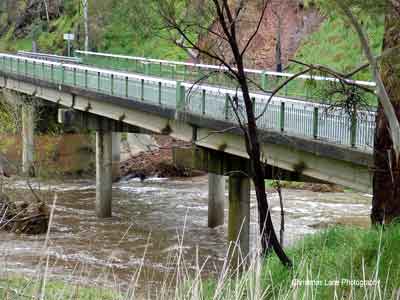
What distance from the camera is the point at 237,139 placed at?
1808 cm

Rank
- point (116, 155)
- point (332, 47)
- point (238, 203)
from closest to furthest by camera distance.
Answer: point (238, 203), point (116, 155), point (332, 47)

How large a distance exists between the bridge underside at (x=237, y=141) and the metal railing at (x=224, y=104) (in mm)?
199

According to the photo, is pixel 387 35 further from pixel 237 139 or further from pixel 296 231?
pixel 296 231

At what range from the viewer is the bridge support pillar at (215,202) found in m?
24.1

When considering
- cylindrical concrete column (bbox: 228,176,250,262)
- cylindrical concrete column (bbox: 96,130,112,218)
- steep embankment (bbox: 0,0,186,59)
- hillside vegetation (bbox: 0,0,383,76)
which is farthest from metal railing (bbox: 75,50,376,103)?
steep embankment (bbox: 0,0,186,59)

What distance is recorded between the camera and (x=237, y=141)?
1806cm

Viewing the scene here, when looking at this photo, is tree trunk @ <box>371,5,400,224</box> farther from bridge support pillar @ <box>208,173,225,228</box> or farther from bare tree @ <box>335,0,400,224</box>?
bridge support pillar @ <box>208,173,225,228</box>

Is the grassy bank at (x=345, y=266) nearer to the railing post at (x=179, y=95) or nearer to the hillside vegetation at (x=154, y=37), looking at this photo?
the railing post at (x=179, y=95)

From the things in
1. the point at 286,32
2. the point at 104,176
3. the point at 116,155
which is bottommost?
the point at 116,155

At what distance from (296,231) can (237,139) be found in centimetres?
503

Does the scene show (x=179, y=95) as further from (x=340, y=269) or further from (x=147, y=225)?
(x=340, y=269)

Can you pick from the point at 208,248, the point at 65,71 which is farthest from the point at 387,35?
the point at 65,71

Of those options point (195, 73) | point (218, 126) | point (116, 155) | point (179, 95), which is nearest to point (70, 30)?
point (116, 155)

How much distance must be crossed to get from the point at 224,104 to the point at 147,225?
305 inches
